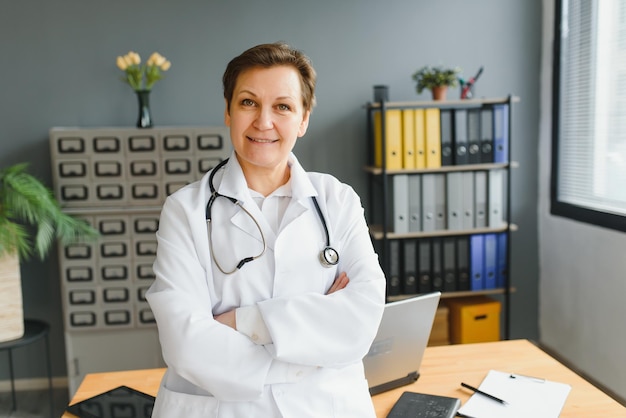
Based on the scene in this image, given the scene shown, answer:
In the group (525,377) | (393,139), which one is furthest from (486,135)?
(525,377)

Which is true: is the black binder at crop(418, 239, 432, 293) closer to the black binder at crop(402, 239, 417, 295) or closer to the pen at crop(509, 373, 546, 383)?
the black binder at crop(402, 239, 417, 295)

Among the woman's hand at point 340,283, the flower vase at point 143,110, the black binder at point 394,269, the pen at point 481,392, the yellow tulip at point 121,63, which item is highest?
the yellow tulip at point 121,63

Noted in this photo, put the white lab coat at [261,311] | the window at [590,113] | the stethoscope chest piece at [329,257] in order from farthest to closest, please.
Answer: the window at [590,113], the stethoscope chest piece at [329,257], the white lab coat at [261,311]

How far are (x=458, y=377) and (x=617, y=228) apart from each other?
6.29ft

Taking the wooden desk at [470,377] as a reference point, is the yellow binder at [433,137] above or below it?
above

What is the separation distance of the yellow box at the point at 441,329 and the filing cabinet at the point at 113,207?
160 cm

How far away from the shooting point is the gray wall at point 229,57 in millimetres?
3488

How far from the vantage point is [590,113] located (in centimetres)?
338

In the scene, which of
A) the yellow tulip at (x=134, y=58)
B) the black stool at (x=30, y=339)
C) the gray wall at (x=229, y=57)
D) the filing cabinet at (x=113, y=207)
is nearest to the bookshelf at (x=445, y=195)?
the gray wall at (x=229, y=57)

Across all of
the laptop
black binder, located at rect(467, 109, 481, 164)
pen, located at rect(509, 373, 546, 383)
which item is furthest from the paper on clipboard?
black binder, located at rect(467, 109, 481, 164)

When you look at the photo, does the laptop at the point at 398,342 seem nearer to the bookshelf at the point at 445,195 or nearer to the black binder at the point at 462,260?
the bookshelf at the point at 445,195

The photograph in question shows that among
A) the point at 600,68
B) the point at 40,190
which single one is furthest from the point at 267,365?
the point at 600,68

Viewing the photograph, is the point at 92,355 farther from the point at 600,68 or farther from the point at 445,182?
the point at 600,68

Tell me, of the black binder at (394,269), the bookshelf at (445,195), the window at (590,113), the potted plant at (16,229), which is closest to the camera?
the potted plant at (16,229)
